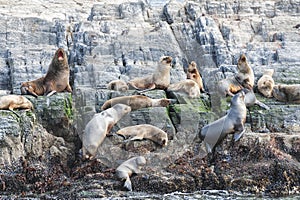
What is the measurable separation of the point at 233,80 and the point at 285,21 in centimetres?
1202

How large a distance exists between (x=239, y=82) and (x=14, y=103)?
227 inches

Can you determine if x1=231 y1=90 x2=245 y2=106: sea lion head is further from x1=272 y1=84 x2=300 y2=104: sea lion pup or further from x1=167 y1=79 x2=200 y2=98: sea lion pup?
x1=272 y1=84 x2=300 y2=104: sea lion pup

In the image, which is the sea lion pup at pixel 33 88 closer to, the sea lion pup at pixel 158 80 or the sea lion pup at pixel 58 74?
the sea lion pup at pixel 58 74

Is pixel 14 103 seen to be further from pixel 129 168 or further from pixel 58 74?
pixel 129 168

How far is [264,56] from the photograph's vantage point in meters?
21.7

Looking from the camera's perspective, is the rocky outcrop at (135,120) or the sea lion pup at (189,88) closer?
the rocky outcrop at (135,120)

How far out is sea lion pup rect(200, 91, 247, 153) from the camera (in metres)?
11.1

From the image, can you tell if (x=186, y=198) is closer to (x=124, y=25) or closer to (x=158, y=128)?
(x=158, y=128)

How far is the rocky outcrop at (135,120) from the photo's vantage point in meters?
9.93

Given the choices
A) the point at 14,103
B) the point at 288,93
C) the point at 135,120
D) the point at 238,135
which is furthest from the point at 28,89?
the point at 288,93

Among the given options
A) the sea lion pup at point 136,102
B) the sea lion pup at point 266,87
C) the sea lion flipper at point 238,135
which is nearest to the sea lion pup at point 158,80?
the sea lion pup at point 136,102

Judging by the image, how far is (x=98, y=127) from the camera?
1127 cm

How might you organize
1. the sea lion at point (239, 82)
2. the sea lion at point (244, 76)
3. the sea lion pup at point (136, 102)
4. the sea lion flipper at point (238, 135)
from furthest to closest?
the sea lion at point (244, 76)
the sea lion at point (239, 82)
the sea lion pup at point (136, 102)
the sea lion flipper at point (238, 135)

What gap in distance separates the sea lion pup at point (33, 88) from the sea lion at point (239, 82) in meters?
4.23
